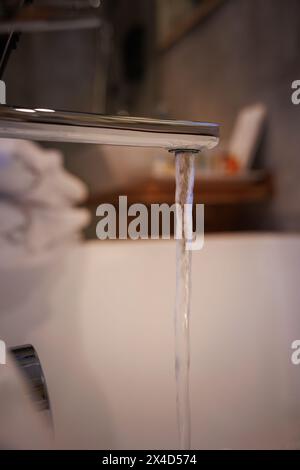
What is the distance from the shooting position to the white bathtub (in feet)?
2.26

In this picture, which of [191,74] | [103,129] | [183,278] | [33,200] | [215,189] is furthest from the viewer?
[191,74]

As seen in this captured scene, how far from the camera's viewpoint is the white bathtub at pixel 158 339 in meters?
0.69

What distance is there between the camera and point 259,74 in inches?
58.9

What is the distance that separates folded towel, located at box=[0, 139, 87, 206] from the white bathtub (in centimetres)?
15

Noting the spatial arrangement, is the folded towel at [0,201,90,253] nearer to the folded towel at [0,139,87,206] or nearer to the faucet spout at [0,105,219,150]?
the folded towel at [0,139,87,206]

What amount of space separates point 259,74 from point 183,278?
126 centimetres

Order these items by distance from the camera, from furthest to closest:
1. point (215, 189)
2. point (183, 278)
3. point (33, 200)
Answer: point (215, 189) < point (33, 200) < point (183, 278)

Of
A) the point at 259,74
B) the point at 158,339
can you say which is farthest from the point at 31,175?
the point at 259,74

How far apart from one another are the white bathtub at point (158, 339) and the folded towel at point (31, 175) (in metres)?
0.15

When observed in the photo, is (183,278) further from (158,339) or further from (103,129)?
(158,339)

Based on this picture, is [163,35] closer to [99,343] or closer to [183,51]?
[183,51]

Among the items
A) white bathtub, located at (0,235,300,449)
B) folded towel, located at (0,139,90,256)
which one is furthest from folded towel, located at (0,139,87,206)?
white bathtub, located at (0,235,300,449)

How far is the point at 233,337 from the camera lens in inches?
35.7
